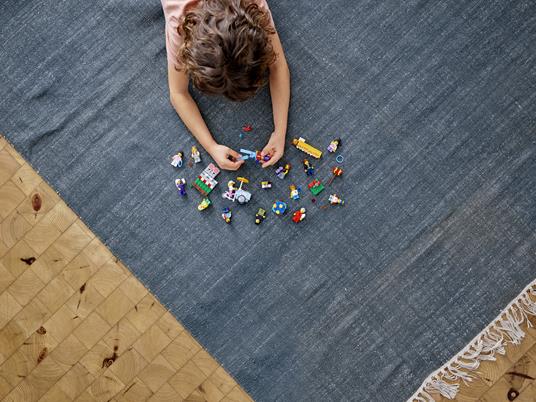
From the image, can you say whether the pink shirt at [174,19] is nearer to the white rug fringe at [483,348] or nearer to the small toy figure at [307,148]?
the small toy figure at [307,148]

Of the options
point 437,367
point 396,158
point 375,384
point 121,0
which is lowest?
point 375,384

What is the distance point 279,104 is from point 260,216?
Answer: 25 centimetres

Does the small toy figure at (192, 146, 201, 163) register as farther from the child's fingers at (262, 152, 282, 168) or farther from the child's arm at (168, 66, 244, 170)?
the child's fingers at (262, 152, 282, 168)

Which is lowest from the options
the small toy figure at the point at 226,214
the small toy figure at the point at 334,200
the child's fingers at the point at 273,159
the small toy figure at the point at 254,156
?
the small toy figure at the point at 226,214

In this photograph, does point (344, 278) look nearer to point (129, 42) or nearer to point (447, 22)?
point (447, 22)

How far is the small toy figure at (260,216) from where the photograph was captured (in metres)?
1.22

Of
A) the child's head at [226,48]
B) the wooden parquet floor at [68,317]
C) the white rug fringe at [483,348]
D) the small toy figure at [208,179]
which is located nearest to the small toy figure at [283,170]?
the small toy figure at [208,179]

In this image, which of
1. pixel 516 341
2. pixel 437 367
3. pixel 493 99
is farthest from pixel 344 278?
pixel 493 99

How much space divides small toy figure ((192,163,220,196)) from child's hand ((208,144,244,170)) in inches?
0.9

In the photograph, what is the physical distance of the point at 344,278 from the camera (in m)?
1.22

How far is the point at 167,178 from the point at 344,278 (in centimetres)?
45

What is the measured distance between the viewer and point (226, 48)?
3.13 feet

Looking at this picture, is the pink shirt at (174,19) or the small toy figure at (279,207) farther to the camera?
the small toy figure at (279,207)

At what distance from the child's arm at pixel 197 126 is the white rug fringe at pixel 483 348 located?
640 mm
